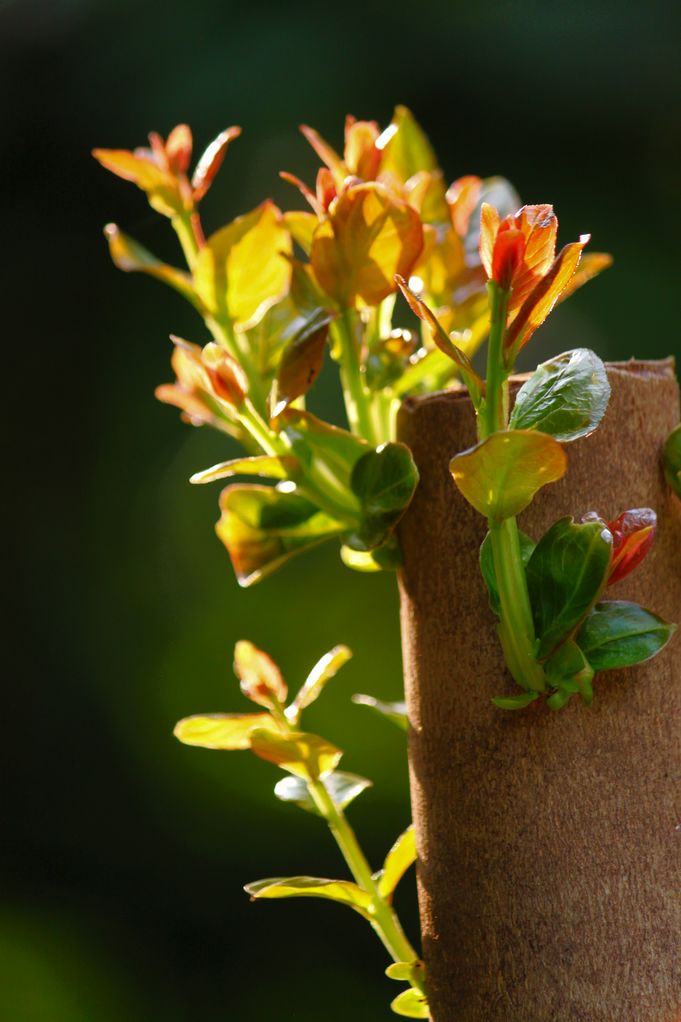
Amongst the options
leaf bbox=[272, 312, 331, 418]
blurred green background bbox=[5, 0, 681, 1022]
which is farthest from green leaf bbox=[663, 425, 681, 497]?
blurred green background bbox=[5, 0, 681, 1022]

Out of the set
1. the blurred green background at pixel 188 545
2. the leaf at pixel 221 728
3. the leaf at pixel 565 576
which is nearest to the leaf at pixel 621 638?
the leaf at pixel 565 576

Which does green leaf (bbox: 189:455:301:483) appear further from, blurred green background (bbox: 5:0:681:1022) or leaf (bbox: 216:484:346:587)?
blurred green background (bbox: 5:0:681:1022)

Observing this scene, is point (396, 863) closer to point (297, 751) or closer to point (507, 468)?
point (297, 751)

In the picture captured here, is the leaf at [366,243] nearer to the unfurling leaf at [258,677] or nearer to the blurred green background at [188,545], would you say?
the unfurling leaf at [258,677]

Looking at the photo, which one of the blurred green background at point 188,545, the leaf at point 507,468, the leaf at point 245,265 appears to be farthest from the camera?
the blurred green background at point 188,545

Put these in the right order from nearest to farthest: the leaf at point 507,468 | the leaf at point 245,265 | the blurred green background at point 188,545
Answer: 1. the leaf at point 507,468
2. the leaf at point 245,265
3. the blurred green background at point 188,545

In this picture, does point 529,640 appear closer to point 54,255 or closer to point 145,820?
point 145,820
